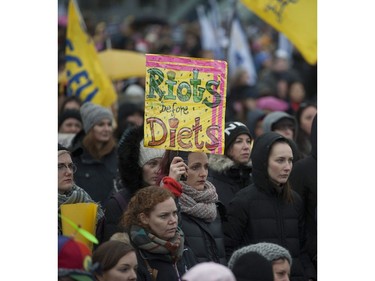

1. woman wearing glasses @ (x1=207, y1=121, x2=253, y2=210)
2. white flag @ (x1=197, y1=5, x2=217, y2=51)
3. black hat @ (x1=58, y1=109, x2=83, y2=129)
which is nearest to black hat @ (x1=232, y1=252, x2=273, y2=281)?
woman wearing glasses @ (x1=207, y1=121, x2=253, y2=210)

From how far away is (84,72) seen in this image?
1446 cm

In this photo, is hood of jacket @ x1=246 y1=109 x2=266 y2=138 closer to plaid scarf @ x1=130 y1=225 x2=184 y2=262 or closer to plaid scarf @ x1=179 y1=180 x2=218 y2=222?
plaid scarf @ x1=179 y1=180 x2=218 y2=222

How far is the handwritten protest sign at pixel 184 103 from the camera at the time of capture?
9.11 meters

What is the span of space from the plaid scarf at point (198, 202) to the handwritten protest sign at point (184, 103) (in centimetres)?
29

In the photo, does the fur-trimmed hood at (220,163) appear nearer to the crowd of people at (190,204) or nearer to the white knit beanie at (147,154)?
the crowd of people at (190,204)

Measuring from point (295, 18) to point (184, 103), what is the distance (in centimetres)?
460

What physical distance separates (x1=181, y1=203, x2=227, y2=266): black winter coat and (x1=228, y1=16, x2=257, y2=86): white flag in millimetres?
11004

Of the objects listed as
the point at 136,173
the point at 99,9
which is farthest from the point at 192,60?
the point at 99,9

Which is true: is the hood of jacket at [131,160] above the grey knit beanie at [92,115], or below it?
below

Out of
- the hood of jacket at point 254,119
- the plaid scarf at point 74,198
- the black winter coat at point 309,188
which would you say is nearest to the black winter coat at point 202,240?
the plaid scarf at point 74,198

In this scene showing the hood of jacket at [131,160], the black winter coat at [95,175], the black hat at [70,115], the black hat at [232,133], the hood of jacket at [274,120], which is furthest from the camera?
the black hat at [70,115]

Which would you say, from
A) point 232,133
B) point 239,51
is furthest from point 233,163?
point 239,51

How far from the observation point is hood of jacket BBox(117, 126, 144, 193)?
9711mm

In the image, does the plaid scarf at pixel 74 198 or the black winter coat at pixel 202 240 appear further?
the black winter coat at pixel 202 240
